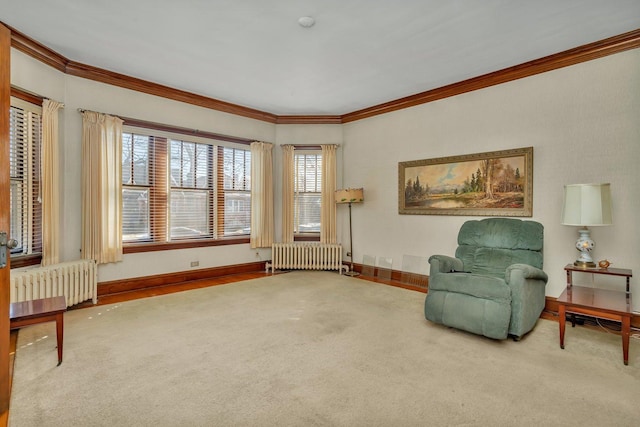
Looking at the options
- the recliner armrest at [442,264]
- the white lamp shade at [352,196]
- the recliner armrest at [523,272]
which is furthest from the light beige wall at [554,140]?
the recliner armrest at [442,264]

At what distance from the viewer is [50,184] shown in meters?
3.80

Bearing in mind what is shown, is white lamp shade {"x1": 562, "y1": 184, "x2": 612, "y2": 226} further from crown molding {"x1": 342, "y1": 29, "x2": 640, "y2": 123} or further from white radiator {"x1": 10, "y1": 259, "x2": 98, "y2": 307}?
white radiator {"x1": 10, "y1": 259, "x2": 98, "y2": 307}

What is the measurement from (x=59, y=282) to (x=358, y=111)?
509 centimetres

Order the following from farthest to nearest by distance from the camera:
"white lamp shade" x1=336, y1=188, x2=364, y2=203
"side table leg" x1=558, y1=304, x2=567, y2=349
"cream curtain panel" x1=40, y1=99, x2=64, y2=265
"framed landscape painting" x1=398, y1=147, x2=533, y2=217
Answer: "white lamp shade" x1=336, y1=188, x2=364, y2=203
"framed landscape painting" x1=398, y1=147, x2=533, y2=217
"cream curtain panel" x1=40, y1=99, x2=64, y2=265
"side table leg" x1=558, y1=304, x2=567, y2=349

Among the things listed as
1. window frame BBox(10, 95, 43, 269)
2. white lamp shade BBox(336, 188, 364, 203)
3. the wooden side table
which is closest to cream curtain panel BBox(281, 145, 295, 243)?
white lamp shade BBox(336, 188, 364, 203)

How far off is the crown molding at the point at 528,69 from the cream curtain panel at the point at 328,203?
4.07 ft

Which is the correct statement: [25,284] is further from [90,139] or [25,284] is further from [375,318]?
[375,318]

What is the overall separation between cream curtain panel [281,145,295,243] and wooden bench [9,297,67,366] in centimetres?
396

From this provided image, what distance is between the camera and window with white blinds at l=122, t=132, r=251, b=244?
480 cm

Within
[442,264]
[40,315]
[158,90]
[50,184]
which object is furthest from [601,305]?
[158,90]

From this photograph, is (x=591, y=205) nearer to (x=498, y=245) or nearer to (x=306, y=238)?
(x=498, y=245)

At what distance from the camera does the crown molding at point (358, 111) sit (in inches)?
136

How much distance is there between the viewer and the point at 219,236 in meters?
5.78

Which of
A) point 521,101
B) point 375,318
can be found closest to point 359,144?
point 521,101
